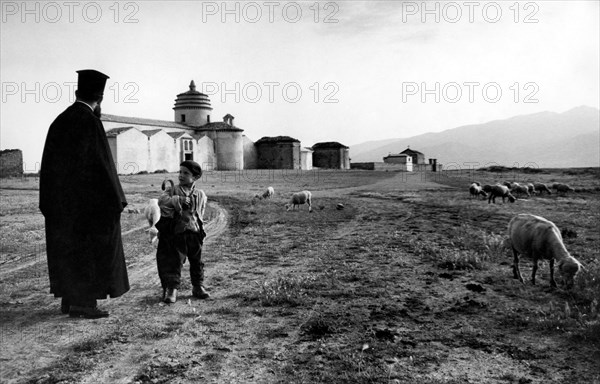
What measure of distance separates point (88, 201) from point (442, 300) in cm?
534

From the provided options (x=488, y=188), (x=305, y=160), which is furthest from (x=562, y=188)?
(x=305, y=160)

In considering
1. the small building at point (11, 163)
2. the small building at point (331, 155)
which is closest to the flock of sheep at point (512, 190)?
the small building at point (11, 163)

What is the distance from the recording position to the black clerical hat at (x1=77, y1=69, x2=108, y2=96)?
17.7ft

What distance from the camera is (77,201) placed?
17.3 ft

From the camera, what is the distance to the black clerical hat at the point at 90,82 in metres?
5.39

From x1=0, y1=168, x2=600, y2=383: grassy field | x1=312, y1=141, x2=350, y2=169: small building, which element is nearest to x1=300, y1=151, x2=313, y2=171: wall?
x1=312, y1=141, x2=350, y2=169: small building

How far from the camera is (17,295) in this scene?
261 inches

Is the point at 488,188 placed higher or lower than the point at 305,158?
lower

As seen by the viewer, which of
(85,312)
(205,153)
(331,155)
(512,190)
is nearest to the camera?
(85,312)

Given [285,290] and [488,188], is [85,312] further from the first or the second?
[488,188]

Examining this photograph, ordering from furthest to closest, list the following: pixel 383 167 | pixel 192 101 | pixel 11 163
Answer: pixel 383 167
pixel 192 101
pixel 11 163

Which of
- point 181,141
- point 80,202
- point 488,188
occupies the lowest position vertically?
point 488,188

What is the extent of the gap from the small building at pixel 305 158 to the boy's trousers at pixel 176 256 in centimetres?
6072

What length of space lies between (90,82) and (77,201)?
1.57 meters
